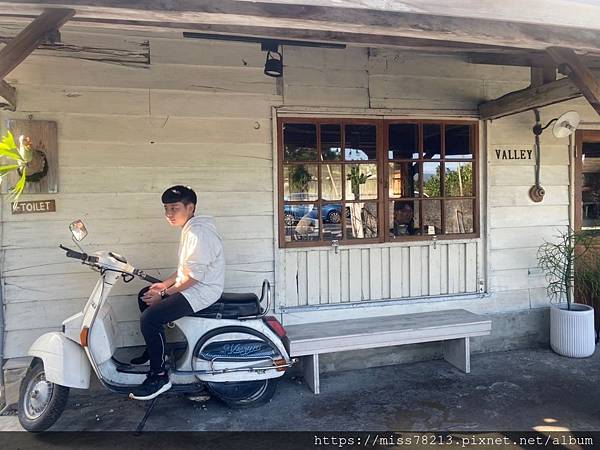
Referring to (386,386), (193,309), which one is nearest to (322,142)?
(193,309)

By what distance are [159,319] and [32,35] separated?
169 centimetres

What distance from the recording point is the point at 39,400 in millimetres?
2803

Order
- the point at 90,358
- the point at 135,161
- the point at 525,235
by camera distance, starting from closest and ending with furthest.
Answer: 1. the point at 90,358
2. the point at 135,161
3. the point at 525,235

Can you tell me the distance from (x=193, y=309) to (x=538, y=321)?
127 inches

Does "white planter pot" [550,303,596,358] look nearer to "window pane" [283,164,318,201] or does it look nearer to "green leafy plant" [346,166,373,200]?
"green leafy plant" [346,166,373,200]

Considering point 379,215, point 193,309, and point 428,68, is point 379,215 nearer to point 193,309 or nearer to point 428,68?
point 428,68

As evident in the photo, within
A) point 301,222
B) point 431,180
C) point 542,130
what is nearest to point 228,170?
point 301,222

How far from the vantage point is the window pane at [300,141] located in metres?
3.69

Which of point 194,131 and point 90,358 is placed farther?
point 194,131

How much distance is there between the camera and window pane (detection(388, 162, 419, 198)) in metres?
3.93

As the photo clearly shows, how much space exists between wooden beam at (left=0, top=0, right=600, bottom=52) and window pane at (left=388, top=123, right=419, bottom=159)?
1.45 metres

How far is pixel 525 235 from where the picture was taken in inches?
165

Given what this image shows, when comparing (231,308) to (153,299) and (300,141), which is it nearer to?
(153,299)

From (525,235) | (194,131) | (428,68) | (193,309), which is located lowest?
Result: (193,309)
